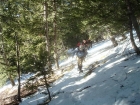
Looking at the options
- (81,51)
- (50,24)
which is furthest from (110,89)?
(50,24)

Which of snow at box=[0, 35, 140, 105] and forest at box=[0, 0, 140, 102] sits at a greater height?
forest at box=[0, 0, 140, 102]

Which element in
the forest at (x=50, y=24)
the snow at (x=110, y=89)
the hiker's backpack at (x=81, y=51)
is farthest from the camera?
the hiker's backpack at (x=81, y=51)

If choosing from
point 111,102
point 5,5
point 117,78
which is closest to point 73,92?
point 117,78

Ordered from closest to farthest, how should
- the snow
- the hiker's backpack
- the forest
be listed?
the snow
the forest
the hiker's backpack

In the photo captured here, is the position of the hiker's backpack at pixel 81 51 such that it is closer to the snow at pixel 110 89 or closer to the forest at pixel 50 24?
the forest at pixel 50 24

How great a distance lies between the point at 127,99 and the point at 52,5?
1298 cm

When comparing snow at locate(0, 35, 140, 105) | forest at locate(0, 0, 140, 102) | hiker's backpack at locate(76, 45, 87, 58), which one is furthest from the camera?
hiker's backpack at locate(76, 45, 87, 58)

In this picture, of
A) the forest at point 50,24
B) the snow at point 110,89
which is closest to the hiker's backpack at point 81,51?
the forest at point 50,24

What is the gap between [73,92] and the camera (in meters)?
9.95

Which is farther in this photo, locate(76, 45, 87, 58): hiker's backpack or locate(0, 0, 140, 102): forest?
locate(76, 45, 87, 58): hiker's backpack

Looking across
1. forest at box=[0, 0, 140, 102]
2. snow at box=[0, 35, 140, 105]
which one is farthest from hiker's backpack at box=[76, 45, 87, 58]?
snow at box=[0, 35, 140, 105]

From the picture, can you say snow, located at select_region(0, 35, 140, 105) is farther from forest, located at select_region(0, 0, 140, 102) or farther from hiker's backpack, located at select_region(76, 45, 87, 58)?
hiker's backpack, located at select_region(76, 45, 87, 58)

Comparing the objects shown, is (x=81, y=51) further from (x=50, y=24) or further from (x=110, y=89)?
(x=50, y=24)

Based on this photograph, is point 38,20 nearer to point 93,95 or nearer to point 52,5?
point 52,5
